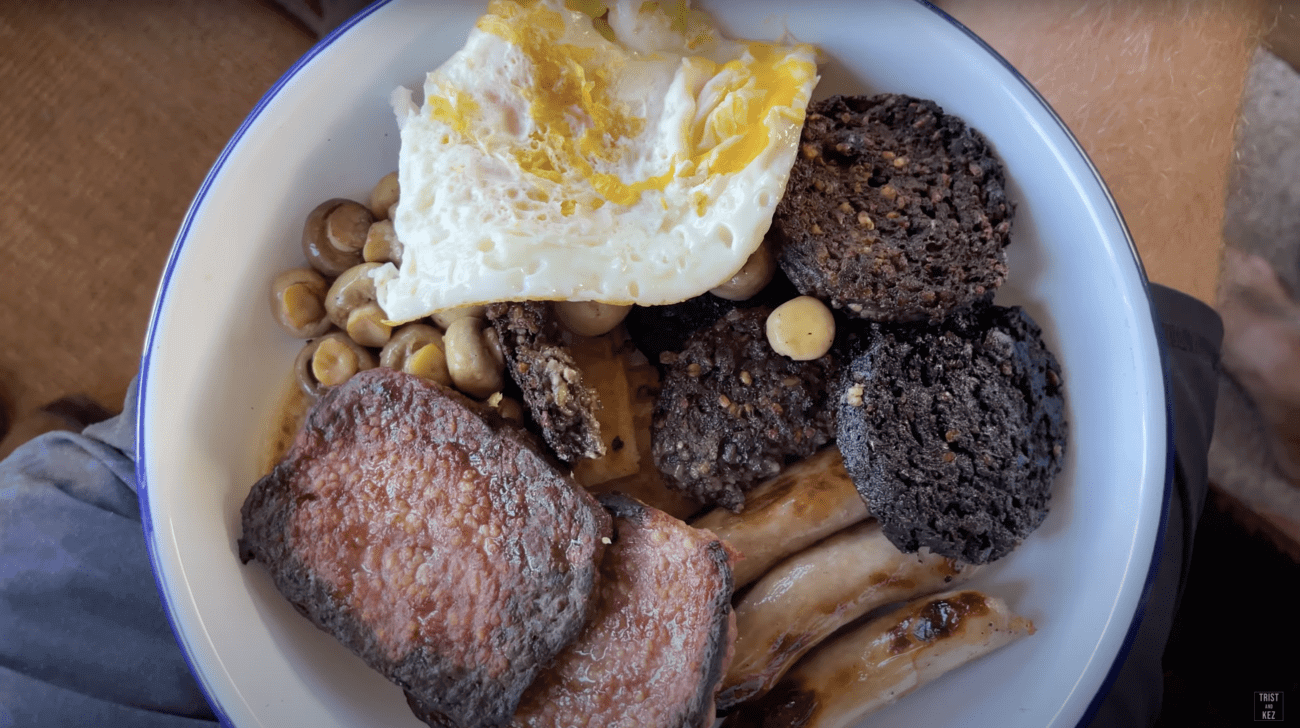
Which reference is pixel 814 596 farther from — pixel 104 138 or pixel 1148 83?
pixel 104 138

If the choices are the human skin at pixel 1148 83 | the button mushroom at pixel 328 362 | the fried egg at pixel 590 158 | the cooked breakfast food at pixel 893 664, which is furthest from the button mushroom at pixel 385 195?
the human skin at pixel 1148 83

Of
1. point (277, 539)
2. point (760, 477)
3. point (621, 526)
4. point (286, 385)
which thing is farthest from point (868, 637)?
point (286, 385)

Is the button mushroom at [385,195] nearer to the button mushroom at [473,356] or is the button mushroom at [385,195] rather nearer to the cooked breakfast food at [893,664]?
the button mushroom at [473,356]

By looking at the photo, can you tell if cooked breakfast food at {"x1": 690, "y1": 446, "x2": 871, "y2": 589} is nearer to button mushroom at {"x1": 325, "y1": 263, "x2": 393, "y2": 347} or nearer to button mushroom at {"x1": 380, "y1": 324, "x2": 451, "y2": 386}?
button mushroom at {"x1": 380, "y1": 324, "x2": 451, "y2": 386}

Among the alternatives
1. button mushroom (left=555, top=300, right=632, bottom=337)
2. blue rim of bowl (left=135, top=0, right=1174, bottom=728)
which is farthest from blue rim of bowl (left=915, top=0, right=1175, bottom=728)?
button mushroom (left=555, top=300, right=632, bottom=337)

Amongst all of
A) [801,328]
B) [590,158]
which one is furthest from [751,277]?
[590,158]
